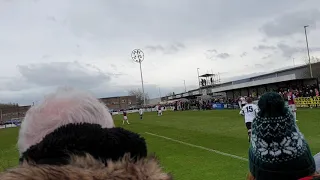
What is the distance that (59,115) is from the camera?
1.81 metres

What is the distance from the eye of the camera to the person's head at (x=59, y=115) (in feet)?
5.90

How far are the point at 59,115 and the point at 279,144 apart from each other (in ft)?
4.11

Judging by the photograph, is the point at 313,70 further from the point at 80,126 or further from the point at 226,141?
the point at 80,126

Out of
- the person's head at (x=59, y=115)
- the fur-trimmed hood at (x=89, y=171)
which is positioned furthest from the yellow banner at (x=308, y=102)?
the fur-trimmed hood at (x=89, y=171)

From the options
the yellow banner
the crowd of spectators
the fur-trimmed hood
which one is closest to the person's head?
the crowd of spectators

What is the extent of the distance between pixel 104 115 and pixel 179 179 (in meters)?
8.77

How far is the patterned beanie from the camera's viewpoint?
7.08 feet

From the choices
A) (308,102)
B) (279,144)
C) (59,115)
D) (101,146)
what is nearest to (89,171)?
(101,146)

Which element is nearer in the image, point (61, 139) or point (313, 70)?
point (61, 139)

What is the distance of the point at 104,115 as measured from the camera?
1.96m

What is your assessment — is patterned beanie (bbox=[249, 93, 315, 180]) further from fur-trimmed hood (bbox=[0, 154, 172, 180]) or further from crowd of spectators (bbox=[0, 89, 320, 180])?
fur-trimmed hood (bbox=[0, 154, 172, 180])

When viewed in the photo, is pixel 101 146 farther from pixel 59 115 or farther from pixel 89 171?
pixel 59 115

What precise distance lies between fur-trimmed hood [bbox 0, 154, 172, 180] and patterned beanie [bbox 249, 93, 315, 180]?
34.1 inches

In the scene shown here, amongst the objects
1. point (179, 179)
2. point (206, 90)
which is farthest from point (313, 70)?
point (179, 179)
